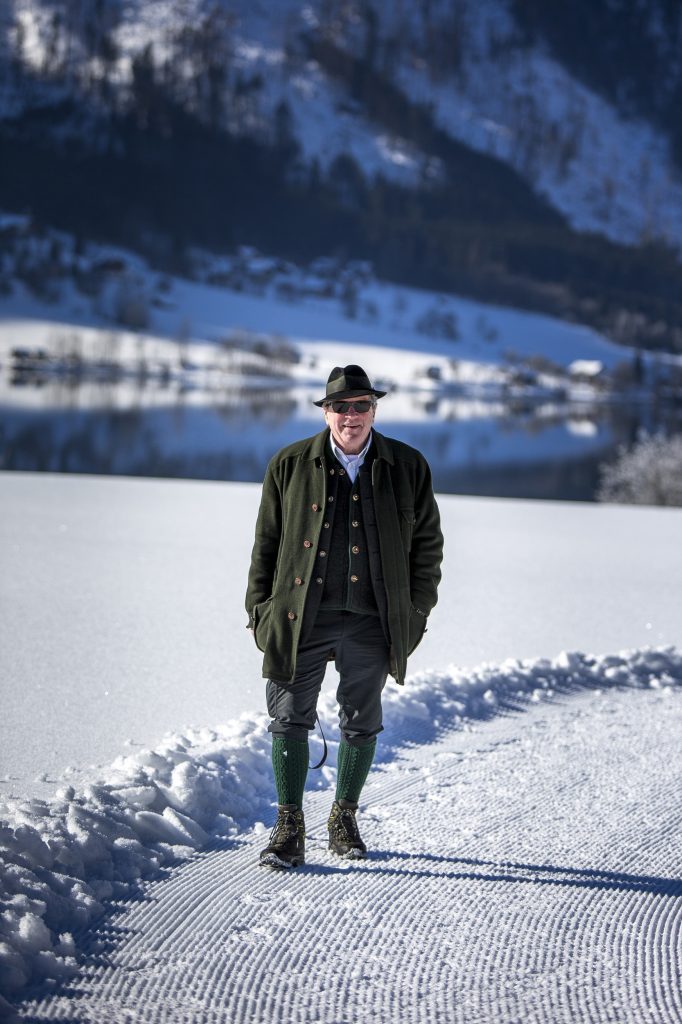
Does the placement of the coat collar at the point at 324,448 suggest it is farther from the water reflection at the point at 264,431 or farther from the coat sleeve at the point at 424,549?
the water reflection at the point at 264,431

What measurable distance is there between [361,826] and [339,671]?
579 millimetres

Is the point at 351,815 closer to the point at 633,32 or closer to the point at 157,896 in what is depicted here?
the point at 157,896

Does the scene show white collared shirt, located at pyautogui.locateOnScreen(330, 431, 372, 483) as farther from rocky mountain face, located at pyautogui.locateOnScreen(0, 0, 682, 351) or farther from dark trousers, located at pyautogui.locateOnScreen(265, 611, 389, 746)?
rocky mountain face, located at pyautogui.locateOnScreen(0, 0, 682, 351)

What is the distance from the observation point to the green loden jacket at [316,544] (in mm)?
2812

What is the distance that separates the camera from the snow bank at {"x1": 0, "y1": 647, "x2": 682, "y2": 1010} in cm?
243

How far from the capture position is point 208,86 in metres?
20.9

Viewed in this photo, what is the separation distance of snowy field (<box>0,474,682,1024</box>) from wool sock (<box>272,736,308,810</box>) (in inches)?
6.8

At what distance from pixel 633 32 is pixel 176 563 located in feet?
52.9

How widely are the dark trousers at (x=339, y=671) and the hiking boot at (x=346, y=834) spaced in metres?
0.18

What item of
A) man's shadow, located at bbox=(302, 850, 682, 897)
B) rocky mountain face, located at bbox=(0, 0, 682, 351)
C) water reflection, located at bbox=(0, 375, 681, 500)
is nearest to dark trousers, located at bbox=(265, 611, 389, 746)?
man's shadow, located at bbox=(302, 850, 682, 897)

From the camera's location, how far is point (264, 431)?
19.9 meters

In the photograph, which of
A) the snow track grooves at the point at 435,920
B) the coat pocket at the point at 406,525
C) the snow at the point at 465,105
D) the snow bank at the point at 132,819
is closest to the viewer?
the snow track grooves at the point at 435,920

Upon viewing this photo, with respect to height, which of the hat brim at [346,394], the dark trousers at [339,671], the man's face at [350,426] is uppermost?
the hat brim at [346,394]

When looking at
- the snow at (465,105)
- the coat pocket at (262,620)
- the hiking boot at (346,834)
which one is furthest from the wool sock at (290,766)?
the snow at (465,105)
